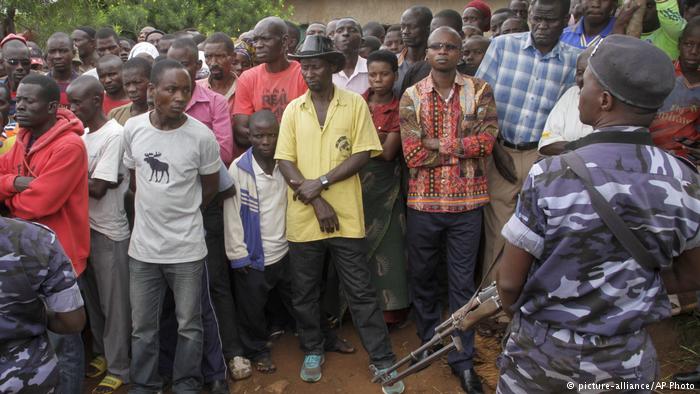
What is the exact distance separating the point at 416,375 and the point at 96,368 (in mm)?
2267

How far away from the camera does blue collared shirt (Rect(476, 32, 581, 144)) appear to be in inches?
160

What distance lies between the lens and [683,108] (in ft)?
13.5

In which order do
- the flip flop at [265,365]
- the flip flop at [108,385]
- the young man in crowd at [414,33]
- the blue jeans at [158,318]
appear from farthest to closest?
the young man in crowd at [414,33] < the flip flop at [265,365] < the flip flop at [108,385] < the blue jeans at [158,318]

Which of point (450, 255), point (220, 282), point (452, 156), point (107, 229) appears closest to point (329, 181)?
point (452, 156)

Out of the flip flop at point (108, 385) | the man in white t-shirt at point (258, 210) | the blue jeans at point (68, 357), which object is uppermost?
the man in white t-shirt at point (258, 210)

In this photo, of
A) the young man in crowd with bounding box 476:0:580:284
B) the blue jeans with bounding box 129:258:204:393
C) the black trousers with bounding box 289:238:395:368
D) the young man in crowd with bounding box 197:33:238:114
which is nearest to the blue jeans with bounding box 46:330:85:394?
the blue jeans with bounding box 129:258:204:393

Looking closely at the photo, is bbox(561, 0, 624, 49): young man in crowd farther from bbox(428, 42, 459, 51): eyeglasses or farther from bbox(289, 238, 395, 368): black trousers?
bbox(289, 238, 395, 368): black trousers

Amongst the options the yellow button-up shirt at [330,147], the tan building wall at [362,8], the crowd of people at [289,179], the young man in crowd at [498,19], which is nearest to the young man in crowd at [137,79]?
the crowd of people at [289,179]

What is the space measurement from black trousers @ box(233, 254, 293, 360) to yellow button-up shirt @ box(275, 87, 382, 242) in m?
0.39

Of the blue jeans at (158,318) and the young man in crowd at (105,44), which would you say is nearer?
the blue jeans at (158,318)

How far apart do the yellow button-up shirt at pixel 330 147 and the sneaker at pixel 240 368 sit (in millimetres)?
1013

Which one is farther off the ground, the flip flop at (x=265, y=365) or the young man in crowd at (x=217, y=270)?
the young man in crowd at (x=217, y=270)

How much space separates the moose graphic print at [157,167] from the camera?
3.49m

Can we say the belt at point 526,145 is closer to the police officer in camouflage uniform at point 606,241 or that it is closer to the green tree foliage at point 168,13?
the police officer in camouflage uniform at point 606,241
